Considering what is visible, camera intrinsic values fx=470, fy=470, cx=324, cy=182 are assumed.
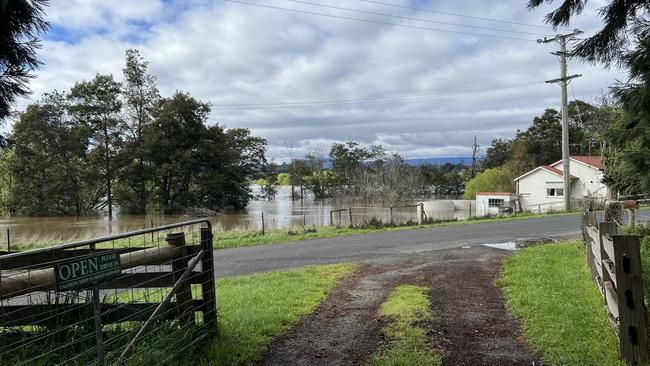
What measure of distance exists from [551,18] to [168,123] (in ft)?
153

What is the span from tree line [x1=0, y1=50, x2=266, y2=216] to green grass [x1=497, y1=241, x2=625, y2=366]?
42288mm

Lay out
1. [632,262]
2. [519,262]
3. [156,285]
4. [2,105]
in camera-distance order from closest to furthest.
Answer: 1. [632,262]
2. [2,105]
3. [156,285]
4. [519,262]

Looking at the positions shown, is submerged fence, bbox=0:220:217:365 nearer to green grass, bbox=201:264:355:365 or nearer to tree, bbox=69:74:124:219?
green grass, bbox=201:264:355:365

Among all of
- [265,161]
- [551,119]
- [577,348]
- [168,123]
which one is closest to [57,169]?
[168,123]

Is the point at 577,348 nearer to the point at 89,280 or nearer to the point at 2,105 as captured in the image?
the point at 89,280

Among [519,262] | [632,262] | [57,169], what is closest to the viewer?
[632,262]

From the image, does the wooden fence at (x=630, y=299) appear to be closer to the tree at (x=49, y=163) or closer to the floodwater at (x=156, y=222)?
the floodwater at (x=156, y=222)

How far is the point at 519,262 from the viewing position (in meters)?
9.64

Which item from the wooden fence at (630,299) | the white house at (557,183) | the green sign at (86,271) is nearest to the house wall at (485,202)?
the white house at (557,183)

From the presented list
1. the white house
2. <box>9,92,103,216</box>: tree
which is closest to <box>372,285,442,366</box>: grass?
the white house

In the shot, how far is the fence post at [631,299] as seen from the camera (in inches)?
152

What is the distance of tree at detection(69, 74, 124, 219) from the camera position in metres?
47.0

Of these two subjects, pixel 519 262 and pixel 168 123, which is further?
pixel 168 123

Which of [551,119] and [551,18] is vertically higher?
[551,119]
